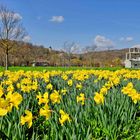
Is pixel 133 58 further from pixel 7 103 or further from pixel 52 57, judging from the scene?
pixel 7 103

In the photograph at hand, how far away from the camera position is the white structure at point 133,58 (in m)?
61.6

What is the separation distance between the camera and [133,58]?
6538cm

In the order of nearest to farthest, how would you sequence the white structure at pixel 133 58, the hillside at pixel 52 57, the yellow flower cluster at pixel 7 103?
the yellow flower cluster at pixel 7 103
the white structure at pixel 133 58
the hillside at pixel 52 57

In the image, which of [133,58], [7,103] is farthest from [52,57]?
[7,103]

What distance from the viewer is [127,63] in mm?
62281

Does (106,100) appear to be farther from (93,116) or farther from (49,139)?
(49,139)

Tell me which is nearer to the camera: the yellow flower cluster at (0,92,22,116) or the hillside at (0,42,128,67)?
the yellow flower cluster at (0,92,22,116)

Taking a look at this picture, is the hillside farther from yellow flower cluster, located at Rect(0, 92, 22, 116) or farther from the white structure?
yellow flower cluster, located at Rect(0, 92, 22, 116)

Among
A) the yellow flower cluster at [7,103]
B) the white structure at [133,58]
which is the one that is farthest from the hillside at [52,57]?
the yellow flower cluster at [7,103]

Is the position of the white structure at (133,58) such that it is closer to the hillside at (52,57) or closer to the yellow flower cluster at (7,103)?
the hillside at (52,57)

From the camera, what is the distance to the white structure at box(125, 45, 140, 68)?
6156 centimetres

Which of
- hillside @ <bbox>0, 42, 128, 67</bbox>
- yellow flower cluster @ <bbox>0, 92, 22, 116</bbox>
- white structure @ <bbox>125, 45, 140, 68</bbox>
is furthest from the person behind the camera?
hillside @ <bbox>0, 42, 128, 67</bbox>

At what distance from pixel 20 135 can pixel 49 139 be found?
11.8 inches

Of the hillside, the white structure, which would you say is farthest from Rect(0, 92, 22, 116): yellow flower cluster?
the hillside
